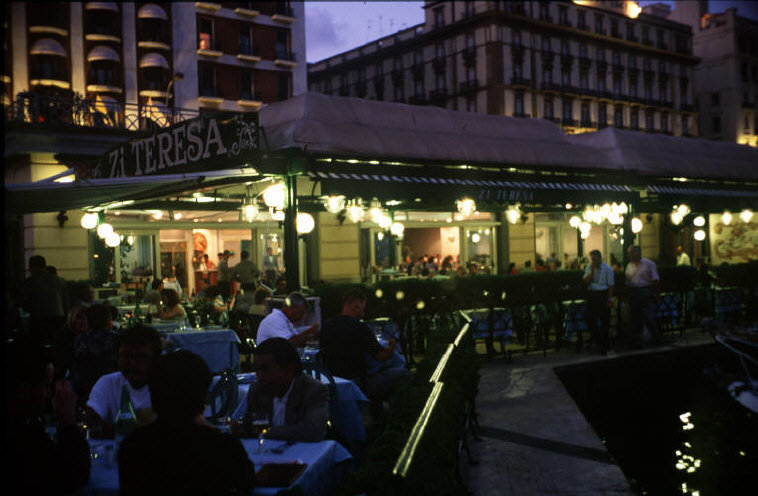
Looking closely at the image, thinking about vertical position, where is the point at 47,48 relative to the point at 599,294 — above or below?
above

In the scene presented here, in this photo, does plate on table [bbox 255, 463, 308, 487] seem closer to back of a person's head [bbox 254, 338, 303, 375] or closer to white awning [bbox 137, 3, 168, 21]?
back of a person's head [bbox 254, 338, 303, 375]

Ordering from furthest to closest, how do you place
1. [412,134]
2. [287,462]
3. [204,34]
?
[204,34]
[412,134]
[287,462]

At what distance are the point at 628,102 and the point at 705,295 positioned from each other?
53444mm

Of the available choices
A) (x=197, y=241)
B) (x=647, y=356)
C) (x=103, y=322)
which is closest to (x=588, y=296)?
(x=647, y=356)

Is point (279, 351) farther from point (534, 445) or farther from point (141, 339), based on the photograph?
point (534, 445)

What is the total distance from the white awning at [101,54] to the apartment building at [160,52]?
0.05m

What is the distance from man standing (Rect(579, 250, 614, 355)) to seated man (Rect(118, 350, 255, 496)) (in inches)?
390

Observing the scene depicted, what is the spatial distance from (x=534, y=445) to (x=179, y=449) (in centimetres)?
518

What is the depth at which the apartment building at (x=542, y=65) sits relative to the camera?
55.9 meters

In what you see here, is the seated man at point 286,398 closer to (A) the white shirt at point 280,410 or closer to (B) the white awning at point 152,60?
(A) the white shirt at point 280,410

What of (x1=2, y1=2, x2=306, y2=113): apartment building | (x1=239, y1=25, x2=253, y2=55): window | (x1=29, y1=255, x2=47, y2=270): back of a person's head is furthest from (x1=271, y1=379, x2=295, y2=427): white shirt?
(x1=239, y1=25, x2=253, y2=55): window

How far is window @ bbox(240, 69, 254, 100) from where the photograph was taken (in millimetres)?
38375

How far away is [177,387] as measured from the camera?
7.87ft

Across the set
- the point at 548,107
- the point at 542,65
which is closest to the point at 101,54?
the point at 542,65
